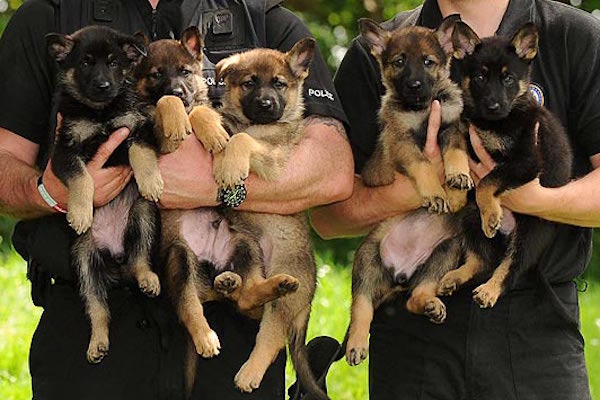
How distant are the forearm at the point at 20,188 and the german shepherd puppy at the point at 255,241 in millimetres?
569

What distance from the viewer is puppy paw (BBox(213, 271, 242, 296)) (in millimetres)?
4676

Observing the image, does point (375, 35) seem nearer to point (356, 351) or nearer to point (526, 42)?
point (526, 42)

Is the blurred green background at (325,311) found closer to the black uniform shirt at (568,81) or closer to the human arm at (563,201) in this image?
the black uniform shirt at (568,81)

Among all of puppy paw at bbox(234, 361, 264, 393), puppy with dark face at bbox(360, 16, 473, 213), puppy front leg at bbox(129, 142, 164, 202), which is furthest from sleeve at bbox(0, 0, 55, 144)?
puppy with dark face at bbox(360, 16, 473, 213)

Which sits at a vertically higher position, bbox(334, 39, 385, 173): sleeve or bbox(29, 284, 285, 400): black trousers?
bbox(334, 39, 385, 173): sleeve

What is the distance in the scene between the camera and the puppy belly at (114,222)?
486cm

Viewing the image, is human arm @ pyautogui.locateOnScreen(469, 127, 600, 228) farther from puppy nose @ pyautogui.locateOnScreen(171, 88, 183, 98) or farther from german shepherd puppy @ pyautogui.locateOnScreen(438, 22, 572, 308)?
puppy nose @ pyautogui.locateOnScreen(171, 88, 183, 98)

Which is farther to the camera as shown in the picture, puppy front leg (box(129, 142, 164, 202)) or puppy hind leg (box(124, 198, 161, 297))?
puppy hind leg (box(124, 198, 161, 297))

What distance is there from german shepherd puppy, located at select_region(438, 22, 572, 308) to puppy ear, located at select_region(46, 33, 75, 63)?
1684mm

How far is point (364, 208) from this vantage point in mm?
5246

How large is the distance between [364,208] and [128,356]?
A: 1.31 m

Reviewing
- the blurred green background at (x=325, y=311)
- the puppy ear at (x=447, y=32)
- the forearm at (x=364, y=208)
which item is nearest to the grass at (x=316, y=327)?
the blurred green background at (x=325, y=311)

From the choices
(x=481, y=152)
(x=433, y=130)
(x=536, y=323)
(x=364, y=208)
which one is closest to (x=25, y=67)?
(x=364, y=208)

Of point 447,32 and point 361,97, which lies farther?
point 361,97
